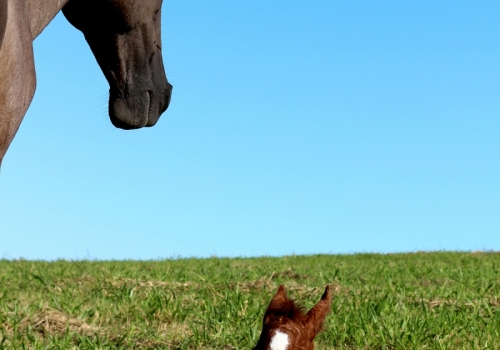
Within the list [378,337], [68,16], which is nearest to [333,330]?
[378,337]

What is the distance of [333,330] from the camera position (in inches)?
248

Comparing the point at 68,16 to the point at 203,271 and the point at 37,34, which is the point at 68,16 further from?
the point at 203,271

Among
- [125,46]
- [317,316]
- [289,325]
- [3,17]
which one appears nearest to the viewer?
[3,17]

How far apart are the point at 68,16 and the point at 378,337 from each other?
3.51m

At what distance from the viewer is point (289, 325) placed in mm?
3549

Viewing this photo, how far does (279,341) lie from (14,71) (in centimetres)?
178

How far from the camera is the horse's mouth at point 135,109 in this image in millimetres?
5680

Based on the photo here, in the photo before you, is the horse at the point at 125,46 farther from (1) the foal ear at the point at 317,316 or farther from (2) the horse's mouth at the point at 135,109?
(1) the foal ear at the point at 317,316

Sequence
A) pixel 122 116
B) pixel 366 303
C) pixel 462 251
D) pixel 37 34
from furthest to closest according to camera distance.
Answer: pixel 462 251 < pixel 366 303 < pixel 122 116 < pixel 37 34

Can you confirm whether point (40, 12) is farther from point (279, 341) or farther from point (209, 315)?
point (209, 315)

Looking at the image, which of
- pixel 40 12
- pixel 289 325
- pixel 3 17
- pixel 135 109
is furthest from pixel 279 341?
pixel 135 109

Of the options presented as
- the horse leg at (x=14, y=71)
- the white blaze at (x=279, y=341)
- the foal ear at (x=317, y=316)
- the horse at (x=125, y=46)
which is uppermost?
the horse at (x=125, y=46)

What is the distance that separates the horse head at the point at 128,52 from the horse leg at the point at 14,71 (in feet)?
4.93

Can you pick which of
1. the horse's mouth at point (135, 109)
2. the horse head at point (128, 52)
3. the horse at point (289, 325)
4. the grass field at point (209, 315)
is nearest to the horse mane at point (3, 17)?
the horse head at point (128, 52)
